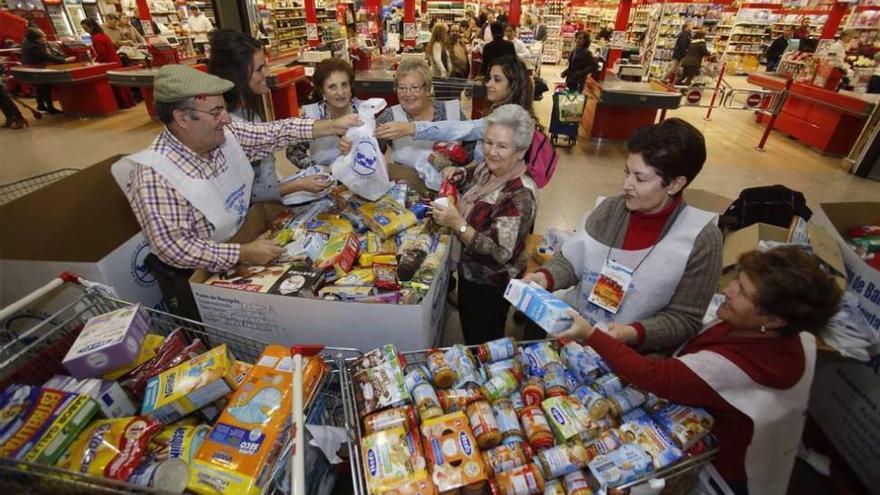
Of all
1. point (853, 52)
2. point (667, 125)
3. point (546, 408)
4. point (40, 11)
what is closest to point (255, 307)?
point (546, 408)

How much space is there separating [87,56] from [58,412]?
13036mm

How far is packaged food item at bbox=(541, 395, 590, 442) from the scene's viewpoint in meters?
1.25

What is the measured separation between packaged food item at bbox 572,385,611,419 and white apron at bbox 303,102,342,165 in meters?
2.10

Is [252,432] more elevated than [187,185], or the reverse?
[187,185]

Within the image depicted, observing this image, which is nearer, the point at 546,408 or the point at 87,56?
the point at 546,408

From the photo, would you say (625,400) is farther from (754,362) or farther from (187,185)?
(187,185)

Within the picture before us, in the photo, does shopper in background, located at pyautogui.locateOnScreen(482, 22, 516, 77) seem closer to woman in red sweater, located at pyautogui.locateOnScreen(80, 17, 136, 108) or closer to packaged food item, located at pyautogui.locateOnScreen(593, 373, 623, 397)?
packaged food item, located at pyautogui.locateOnScreen(593, 373, 623, 397)

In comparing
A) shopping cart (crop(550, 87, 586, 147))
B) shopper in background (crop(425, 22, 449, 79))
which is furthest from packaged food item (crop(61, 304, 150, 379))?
shopper in background (crop(425, 22, 449, 79))

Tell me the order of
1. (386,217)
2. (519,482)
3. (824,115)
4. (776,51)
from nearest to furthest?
(519,482) < (386,217) < (824,115) < (776,51)

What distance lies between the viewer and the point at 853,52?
30.9ft

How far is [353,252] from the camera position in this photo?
196cm

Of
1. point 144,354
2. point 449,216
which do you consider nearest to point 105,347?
point 144,354

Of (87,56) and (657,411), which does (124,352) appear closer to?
(657,411)

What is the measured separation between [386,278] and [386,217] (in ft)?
1.61
